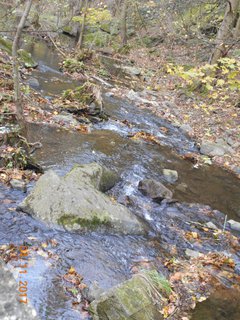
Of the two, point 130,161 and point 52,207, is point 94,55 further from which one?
point 52,207

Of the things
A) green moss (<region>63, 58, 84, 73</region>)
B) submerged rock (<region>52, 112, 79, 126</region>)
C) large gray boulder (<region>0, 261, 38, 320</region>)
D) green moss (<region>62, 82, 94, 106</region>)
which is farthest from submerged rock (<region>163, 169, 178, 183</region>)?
green moss (<region>63, 58, 84, 73</region>)

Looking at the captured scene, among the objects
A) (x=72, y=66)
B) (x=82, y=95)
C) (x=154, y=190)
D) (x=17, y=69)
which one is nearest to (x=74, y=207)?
(x=154, y=190)

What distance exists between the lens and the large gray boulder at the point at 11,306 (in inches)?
65.5

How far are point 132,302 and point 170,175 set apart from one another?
4583mm

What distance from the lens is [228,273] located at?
17.0 ft

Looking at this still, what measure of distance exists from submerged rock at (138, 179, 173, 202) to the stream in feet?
0.55

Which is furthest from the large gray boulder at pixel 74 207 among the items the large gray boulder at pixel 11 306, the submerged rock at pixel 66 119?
the submerged rock at pixel 66 119

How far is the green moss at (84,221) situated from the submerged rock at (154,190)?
1757 millimetres

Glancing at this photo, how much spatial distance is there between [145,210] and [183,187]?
5.74 feet

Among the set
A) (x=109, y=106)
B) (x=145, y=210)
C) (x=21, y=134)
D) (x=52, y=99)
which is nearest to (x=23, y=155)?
(x=21, y=134)

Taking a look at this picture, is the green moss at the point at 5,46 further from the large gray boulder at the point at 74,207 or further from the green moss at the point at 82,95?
the large gray boulder at the point at 74,207

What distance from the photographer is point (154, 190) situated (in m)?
6.90

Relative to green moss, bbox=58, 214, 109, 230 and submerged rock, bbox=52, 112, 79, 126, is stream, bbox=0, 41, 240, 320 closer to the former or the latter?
green moss, bbox=58, 214, 109, 230
